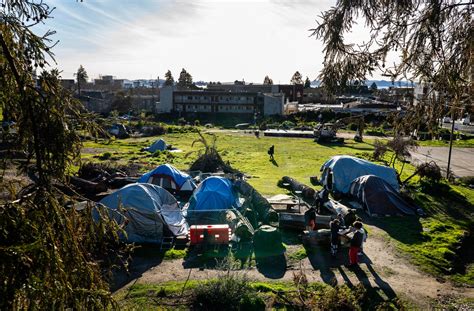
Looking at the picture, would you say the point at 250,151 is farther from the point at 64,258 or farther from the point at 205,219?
Result: the point at 64,258

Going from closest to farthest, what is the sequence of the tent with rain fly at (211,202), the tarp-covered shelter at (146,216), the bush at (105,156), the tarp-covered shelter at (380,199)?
the tarp-covered shelter at (146,216) < the tent with rain fly at (211,202) < the tarp-covered shelter at (380,199) < the bush at (105,156)

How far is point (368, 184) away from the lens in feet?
59.3

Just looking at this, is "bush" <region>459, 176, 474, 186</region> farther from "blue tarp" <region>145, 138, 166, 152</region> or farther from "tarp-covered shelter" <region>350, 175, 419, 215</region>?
"blue tarp" <region>145, 138, 166, 152</region>

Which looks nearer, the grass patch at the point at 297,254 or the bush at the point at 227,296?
the bush at the point at 227,296

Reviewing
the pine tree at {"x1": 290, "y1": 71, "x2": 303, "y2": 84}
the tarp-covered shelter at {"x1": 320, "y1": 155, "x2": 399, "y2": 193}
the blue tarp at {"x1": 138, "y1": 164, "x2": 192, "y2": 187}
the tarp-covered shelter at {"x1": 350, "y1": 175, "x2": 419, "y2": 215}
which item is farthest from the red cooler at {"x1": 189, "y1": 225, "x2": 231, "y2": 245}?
the pine tree at {"x1": 290, "y1": 71, "x2": 303, "y2": 84}

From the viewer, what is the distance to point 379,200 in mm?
17500

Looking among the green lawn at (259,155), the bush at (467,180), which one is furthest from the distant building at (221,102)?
the bush at (467,180)

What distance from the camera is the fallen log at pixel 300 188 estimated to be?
64.9ft

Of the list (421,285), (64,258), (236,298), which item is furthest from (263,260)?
(64,258)

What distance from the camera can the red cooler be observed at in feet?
43.6

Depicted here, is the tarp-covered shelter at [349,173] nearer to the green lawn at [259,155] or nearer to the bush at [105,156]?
the green lawn at [259,155]

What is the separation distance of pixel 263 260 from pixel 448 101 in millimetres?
7235

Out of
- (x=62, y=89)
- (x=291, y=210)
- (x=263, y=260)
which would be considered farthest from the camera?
(x=291, y=210)

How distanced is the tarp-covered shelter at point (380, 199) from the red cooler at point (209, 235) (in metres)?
7.35
